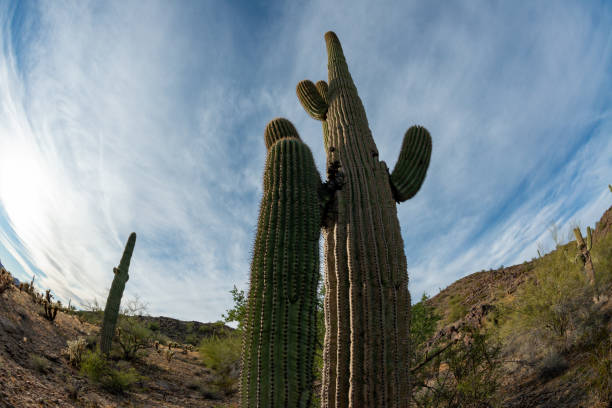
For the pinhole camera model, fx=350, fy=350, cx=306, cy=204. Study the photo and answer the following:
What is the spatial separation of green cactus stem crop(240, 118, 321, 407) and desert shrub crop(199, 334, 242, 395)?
11.0 m

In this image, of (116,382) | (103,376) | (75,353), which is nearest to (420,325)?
(116,382)

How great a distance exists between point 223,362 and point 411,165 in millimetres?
12971

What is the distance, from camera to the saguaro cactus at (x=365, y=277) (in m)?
3.77

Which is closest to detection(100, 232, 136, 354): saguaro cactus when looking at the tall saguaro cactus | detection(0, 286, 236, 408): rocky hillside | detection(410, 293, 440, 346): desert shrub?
detection(0, 286, 236, 408): rocky hillside

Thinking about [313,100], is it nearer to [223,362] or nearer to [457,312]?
[223,362]

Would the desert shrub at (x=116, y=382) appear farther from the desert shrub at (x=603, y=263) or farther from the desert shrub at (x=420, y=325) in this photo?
the desert shrub at (x=603, y=263)

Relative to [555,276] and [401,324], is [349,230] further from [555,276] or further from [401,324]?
[555,276]

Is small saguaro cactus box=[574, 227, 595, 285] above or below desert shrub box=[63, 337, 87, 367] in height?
above

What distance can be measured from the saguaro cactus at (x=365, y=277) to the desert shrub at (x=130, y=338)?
38.2 ft

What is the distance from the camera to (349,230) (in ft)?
14.6

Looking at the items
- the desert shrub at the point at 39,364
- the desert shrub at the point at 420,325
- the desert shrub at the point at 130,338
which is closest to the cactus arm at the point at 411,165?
the desert shrub at the point at 420,325

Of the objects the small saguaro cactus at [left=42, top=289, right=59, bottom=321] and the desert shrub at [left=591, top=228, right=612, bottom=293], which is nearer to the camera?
the desert shrub at [left=591, top=228, right=612, bottom=293]

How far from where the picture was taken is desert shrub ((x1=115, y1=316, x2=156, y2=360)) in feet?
42.2

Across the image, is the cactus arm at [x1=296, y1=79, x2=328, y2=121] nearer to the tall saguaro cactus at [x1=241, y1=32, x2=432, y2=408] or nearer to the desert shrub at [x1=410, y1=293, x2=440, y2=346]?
the tall saguaro cactus at [x1=241, y1=32, x2=432, y2=408]
